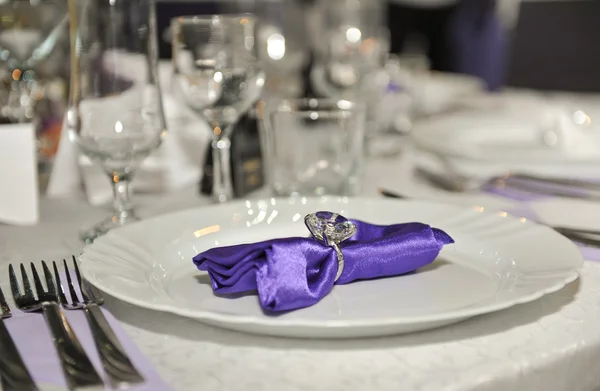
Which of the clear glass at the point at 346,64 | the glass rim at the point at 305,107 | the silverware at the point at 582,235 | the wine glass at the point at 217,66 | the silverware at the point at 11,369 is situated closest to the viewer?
the silverware at the point at 11,369

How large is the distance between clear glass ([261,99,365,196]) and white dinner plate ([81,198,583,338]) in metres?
0.19

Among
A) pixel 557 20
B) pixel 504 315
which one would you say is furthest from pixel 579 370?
pixel 557 20

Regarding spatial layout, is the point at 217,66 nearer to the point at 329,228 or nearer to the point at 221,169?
the point at 221,169

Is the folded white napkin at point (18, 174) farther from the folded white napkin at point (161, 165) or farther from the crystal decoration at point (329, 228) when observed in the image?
the crystal decoration at point (329, 228)

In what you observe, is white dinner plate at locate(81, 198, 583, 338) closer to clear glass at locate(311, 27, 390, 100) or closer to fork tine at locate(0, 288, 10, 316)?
fork tine at locate(0, 288, 10, 316)

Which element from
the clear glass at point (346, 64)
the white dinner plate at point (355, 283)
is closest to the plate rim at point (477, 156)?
the clear glass at point (346, 64)

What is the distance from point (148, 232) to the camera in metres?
0.72

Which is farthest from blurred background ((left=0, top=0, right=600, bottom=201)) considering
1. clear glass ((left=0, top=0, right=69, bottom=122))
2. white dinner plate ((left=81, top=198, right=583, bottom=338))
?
white dinner plate ((left=81, top=198, right=583, bottom=338))

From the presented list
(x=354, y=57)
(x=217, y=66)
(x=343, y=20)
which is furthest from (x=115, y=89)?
(x=343, y=20)

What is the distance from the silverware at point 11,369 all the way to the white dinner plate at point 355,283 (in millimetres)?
75

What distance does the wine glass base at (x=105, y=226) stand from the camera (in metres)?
0.85

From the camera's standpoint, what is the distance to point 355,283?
2.03 feet

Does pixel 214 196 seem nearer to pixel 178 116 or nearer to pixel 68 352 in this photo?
pixel 178 116

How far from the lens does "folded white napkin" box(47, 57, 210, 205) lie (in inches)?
41.2
